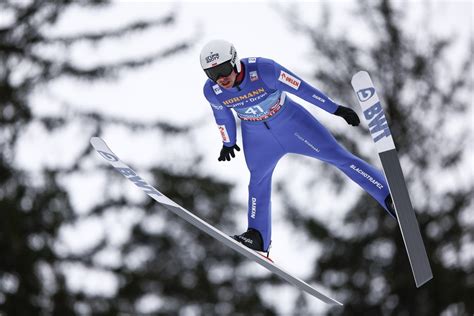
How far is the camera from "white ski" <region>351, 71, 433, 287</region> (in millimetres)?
4922

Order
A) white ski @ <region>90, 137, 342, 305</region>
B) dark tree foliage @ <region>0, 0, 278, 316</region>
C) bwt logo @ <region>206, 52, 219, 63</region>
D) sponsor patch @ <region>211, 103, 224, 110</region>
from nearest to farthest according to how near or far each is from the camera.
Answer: bwt logo @ <region>206, 52, 219, 63</region>, sponsor patch @ <region>211, 103, 224, 110</region>, white ski @ <region>90, 137, 342, 305</region>, dark tree foliage @ <region>0, 0, 278, 316</region>

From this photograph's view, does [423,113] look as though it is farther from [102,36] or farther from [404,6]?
[102,36]

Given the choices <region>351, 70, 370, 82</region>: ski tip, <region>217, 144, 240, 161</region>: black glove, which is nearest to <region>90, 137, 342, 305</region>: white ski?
<region>217, 144, 240, 161</region>: black glove

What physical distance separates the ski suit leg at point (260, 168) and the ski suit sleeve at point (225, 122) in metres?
0.26

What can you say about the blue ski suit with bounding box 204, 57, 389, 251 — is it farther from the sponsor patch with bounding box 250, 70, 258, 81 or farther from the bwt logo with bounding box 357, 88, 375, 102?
the bwt logo with bounding box 357, 88, 375, 102

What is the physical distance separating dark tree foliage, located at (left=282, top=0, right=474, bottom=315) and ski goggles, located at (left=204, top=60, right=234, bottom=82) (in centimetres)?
687

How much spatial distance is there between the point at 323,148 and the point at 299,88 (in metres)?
0.74

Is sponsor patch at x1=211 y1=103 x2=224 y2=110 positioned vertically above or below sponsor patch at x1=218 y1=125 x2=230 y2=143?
above

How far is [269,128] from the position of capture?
5613mm

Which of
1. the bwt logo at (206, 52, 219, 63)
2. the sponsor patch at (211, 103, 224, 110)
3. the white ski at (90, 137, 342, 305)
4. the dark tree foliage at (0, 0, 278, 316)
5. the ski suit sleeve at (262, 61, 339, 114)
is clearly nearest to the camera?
the bwt logo at (206, 52, 219, 63)

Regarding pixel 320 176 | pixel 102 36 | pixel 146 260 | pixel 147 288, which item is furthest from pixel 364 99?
pixel 146 260

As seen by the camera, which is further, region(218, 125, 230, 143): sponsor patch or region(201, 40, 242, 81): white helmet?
region(218, 125, 230, 143): sponsor patch

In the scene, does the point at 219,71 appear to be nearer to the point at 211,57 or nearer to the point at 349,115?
the point at 211,57

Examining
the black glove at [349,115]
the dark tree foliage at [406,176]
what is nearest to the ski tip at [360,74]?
the black glove at [349,115]
